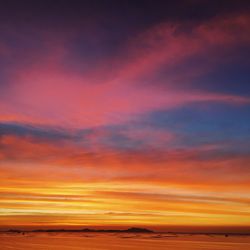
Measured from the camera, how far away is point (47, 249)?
5394 cm

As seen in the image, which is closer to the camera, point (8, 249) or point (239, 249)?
point (8, 249)

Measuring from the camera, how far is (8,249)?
53719 millimetres

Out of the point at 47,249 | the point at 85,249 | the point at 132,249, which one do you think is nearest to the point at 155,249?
the point at 132,249

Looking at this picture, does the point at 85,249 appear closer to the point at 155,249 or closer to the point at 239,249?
the point at 155,249

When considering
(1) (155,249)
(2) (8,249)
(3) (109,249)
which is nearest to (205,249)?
(1) (155,249)

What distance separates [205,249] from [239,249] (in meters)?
4.50

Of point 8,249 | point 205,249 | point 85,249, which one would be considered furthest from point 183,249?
point 8,249

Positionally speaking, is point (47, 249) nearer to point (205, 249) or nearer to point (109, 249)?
point (109, 249)

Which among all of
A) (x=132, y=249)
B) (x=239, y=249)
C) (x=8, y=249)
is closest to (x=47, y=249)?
(x=8, y=249)

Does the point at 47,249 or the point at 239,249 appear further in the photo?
the point at 239,249

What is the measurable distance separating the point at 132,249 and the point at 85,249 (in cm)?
615

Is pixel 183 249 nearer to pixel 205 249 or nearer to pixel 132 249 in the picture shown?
pixel 205 249

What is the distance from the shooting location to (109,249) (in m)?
56.5

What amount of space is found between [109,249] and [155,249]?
632 cm
